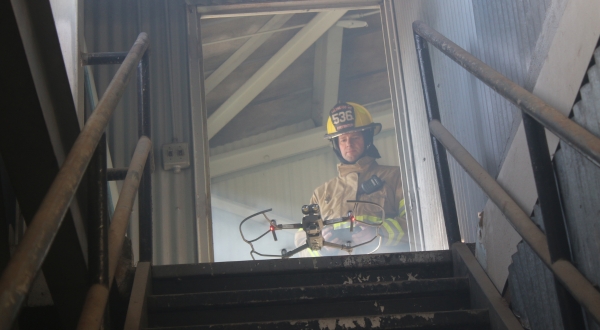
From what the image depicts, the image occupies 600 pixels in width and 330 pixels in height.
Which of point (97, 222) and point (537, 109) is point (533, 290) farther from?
point (97, 222)

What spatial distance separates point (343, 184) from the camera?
6.54 m

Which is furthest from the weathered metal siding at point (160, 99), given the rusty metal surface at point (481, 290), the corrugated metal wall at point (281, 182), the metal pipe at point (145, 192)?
the corrugated metal wall at point (281, 182)

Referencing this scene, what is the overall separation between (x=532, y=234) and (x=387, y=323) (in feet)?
1.70

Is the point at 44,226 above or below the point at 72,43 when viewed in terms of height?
below

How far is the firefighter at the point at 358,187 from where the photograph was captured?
592cm

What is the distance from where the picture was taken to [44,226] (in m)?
1.24

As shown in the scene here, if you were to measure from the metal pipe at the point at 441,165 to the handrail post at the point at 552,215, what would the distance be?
789 millimetres

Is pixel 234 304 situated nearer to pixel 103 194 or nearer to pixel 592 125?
pixel 103 194

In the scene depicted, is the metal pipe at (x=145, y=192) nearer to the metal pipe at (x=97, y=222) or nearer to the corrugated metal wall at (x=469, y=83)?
the metal pipe at (x=97, y=222)

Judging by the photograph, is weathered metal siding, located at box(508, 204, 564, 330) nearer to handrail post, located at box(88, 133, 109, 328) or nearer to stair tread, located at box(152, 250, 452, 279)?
stair tread, located at box(152, 250, 452, 279)

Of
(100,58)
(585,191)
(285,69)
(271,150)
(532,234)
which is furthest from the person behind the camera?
(271,150)

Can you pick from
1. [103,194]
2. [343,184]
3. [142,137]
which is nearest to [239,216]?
[343,184]

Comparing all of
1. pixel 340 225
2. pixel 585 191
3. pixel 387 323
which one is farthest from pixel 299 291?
pixel 340 225

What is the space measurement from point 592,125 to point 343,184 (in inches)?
194
